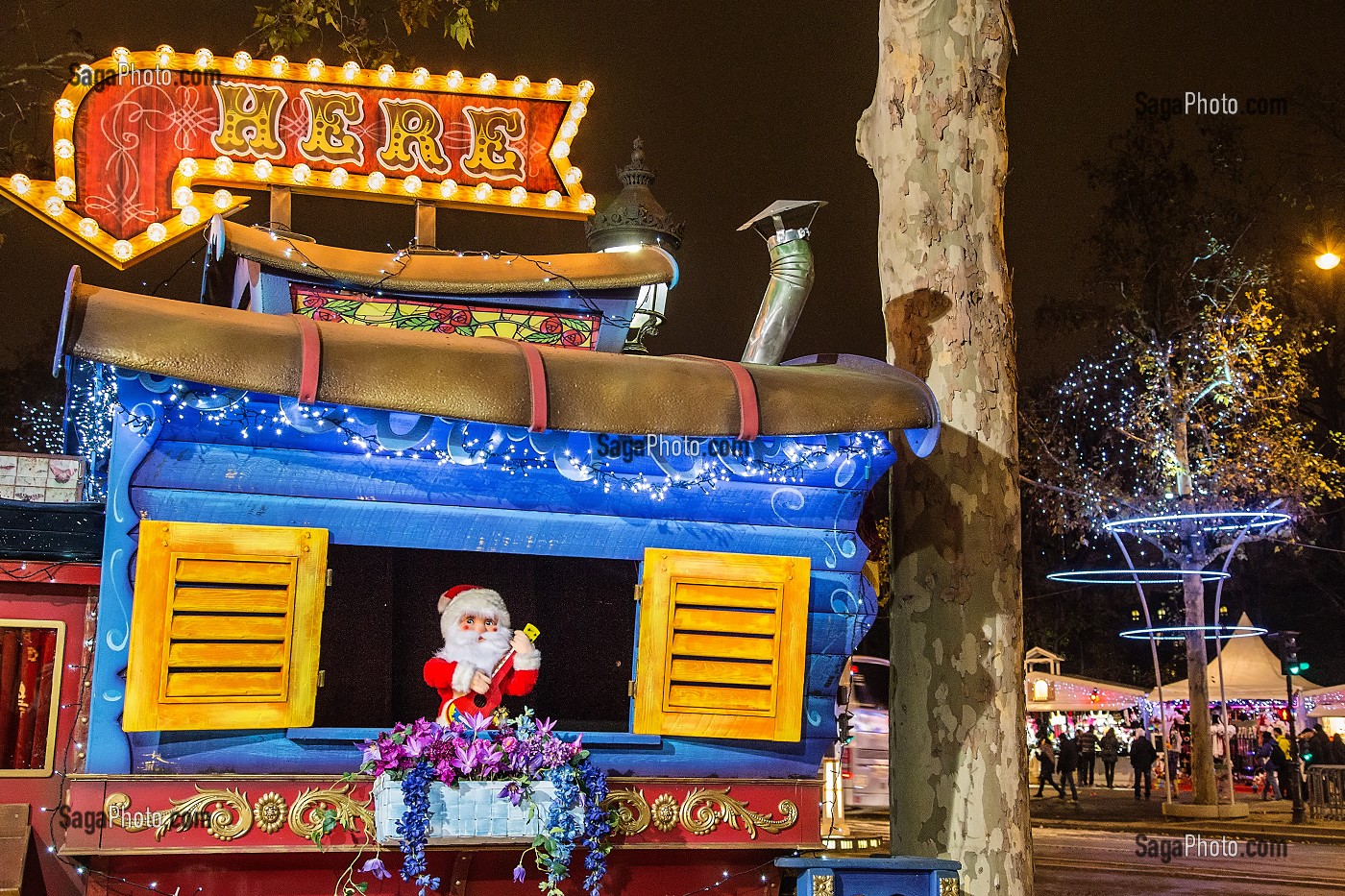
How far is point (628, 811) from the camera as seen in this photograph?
704 cm

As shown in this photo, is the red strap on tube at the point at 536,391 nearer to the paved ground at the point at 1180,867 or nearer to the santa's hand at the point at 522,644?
the santa's hand at the point at 522,644

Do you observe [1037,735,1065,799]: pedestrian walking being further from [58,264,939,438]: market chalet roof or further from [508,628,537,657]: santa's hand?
[58,264,939,438]: market chalet roof

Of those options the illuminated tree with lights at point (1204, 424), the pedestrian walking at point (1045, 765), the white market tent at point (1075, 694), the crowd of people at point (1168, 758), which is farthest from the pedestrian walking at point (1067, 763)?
the white market tent at point (1075, 694)

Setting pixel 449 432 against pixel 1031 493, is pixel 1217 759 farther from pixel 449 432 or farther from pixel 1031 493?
pixel 449 432

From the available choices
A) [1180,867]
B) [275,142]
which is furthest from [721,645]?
[1180,867]

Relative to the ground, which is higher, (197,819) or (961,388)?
(961,388)

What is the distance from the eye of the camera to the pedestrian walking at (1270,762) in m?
31.5

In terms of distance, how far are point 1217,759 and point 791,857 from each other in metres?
32.6

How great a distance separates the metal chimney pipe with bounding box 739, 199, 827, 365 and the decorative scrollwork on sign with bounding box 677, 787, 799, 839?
98.3 inches

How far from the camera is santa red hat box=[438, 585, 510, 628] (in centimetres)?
703

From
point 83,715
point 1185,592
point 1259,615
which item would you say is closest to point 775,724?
point 83,715

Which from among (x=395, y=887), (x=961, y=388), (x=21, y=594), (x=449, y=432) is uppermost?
(x=961, y=388)

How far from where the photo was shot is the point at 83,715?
23.9ft

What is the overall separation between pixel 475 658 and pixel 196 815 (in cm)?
158
